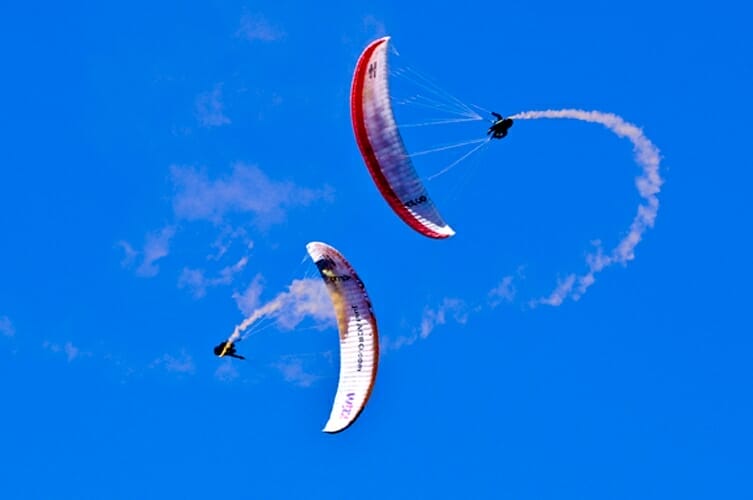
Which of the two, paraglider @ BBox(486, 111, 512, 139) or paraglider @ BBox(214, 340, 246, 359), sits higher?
paraglider @ BBox(486, 111, 512, 139)

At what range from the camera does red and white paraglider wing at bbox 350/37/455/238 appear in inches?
1916

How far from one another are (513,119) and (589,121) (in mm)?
6468

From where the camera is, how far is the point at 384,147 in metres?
49.3

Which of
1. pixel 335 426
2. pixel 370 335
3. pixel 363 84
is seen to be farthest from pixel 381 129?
pixel 335 426

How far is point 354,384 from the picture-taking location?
170 ft

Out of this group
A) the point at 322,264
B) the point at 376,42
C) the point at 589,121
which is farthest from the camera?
the point at 589,121

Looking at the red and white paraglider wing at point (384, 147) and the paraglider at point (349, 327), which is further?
the paraglider at point (349, 327)

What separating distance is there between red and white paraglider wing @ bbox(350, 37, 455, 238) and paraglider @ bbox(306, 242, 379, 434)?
15.0ft

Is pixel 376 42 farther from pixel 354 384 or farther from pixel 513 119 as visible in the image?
pixel 354 384

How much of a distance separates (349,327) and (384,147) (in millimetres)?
9245

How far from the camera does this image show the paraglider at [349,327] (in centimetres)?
5144

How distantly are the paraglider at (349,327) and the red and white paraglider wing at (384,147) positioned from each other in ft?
15.0

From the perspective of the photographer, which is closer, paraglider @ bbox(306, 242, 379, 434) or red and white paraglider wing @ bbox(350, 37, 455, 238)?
red and white paraglider wing @ bbox(350, 37, 455, 238)

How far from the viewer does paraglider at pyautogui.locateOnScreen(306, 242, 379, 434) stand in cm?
5144
